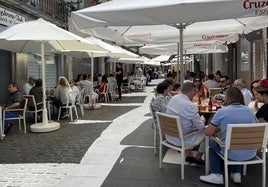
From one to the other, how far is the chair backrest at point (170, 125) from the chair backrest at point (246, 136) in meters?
0.75

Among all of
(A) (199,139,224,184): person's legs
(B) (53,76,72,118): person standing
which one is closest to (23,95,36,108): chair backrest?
(B) (53,76,72,118): person standing

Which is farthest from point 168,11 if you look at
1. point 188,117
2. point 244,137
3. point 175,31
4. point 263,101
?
point 175,31

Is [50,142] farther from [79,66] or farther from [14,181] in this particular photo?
[79,66]

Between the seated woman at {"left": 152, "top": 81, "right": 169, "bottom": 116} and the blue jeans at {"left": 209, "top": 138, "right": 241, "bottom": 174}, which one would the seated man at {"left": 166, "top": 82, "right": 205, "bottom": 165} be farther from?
the seated woman at {"left": 152, "top": 81, "right": 169, "bottom": 116}

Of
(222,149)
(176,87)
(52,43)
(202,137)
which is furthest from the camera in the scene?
(52,43)

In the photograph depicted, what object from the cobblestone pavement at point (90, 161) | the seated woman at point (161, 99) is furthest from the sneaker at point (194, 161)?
the seated woman at point (161, 99)

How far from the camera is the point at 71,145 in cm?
690

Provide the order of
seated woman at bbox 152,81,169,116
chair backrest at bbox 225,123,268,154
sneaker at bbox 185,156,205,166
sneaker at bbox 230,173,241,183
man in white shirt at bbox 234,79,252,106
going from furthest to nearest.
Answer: man in white shirt at bbox 234,79,252,106 < seated woman at bbox 152,81,169,116 < sneaker at bbox 185,156,205,166 < sneaker at bbox 230,173,241,183 < chair backrest at bbox 225,123,268,154

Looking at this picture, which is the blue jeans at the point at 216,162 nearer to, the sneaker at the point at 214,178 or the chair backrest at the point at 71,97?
the sneaker at the point at 214,178

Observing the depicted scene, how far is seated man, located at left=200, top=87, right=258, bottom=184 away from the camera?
419cm

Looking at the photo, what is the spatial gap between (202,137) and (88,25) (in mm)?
2348

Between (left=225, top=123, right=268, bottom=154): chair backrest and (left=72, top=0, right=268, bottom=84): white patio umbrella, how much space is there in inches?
53.5

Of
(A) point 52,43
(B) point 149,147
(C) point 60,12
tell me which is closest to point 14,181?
(B) point 149,147

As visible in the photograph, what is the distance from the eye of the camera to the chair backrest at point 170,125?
181 inches
